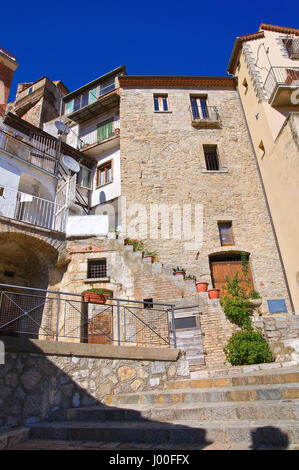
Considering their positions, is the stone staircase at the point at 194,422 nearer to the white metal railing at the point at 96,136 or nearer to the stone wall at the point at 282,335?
the stone wall at the point at 282,335

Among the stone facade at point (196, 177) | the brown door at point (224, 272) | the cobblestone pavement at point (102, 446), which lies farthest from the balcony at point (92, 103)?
the cobblestone pavement at point (102, 446)

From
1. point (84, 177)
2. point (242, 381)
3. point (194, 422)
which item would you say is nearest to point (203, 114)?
point (84, 177)

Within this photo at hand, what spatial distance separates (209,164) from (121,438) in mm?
13512

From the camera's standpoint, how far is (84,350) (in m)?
4.87

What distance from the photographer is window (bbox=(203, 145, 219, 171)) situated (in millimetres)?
14875

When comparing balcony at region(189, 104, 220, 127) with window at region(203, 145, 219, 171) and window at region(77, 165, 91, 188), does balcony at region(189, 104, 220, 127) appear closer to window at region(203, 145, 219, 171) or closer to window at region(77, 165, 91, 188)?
window at region(203, 145, 219, 171)

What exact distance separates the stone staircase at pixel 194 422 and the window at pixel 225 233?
27.2 feet

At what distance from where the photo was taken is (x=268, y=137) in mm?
12953

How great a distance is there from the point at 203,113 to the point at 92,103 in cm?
700

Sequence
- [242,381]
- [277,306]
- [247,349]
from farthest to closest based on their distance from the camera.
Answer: [277,306] < [247,349] < [242,381]

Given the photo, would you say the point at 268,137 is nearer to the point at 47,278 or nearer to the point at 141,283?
the point at 141,283

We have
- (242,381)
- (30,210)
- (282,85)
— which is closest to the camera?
(242,381)

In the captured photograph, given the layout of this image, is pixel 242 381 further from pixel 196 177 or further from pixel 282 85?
pixel 282 85
